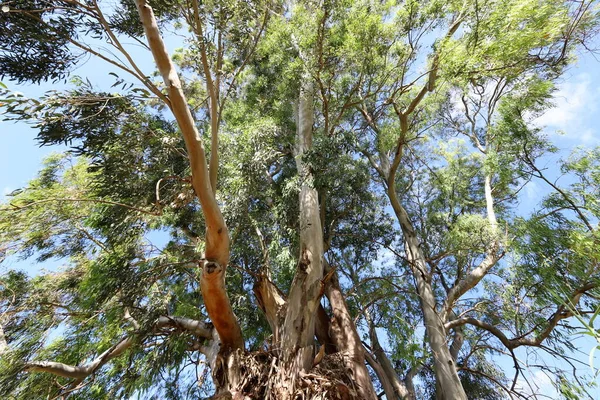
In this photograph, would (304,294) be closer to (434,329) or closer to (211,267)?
(211,267)

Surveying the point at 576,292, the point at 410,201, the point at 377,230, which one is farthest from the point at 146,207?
the point at 410,201

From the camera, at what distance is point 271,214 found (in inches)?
205

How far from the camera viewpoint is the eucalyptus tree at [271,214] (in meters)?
3.20

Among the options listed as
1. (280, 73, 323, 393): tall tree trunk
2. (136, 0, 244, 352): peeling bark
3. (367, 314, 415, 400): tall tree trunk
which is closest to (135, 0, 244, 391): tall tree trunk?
(136, 0, 244, 352): peeling bark

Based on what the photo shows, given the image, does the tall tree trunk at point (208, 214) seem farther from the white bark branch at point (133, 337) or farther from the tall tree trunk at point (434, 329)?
the tall tree trunk at point (434, 329)

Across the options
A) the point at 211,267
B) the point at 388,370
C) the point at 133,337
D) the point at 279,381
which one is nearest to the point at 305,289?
the point at 279,381

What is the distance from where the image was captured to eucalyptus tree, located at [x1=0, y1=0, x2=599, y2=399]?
3.20m

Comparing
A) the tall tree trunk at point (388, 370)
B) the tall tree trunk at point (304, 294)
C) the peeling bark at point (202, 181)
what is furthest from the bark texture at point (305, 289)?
the tall tree trunk at point (388, 370)

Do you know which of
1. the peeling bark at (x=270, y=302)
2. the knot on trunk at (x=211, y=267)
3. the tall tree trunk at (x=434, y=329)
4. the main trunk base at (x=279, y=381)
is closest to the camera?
the knot on trunk at (x=211, y=267)

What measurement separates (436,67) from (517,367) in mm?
3907

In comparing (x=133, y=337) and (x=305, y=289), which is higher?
(x=305, y=289)

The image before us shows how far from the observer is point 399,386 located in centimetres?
482

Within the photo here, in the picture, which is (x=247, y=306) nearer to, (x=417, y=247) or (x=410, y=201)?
(x=417, y=247)

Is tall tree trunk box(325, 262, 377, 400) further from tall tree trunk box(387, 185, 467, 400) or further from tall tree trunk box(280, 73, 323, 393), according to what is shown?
tall tree trunk box(387, 185, 467, 400)
